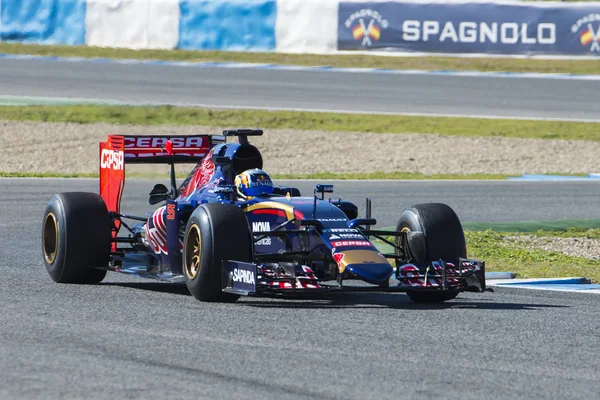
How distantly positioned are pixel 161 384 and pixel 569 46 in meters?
26.0

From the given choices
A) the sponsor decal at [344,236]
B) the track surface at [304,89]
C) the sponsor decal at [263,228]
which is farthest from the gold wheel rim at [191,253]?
the track surface at [304,89]

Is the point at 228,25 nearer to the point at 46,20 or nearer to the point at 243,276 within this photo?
the point at 46,20

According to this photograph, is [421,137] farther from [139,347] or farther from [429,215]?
[139,347]

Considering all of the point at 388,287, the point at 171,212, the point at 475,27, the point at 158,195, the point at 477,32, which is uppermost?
the point at 475,27

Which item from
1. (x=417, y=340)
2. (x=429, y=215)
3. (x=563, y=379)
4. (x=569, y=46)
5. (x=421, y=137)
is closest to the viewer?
(x=563, y=379)

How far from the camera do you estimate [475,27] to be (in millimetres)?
30734

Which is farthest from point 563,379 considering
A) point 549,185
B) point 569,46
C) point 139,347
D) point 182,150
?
point 569,46

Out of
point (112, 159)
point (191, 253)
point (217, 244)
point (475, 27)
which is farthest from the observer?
point (475, 27)

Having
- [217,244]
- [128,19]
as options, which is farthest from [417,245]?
[128,19]

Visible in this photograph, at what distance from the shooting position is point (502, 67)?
31.7m

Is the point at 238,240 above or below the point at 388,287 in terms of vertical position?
above

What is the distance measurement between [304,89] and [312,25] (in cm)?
348

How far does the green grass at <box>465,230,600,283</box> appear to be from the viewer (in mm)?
12234

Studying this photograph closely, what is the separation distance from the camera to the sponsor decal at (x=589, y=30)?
30.1 meters
